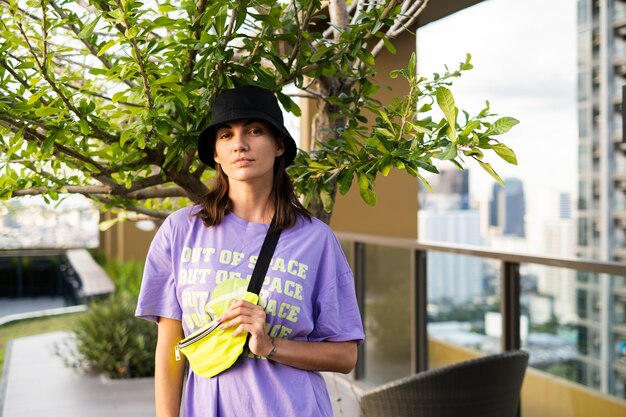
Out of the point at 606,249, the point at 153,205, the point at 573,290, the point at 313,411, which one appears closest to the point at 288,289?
the point at 313,411

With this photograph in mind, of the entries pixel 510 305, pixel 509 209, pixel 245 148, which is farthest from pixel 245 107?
pixel 509 209

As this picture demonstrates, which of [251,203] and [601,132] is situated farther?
[601,132]

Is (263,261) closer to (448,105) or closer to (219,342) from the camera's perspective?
(219,342)

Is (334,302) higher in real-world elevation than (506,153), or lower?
lower

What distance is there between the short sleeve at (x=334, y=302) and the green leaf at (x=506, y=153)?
425mm

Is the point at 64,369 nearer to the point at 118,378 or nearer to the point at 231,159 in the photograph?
the point at 118,378

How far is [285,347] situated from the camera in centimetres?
152

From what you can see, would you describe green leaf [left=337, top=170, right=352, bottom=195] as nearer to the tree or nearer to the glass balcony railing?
the tree

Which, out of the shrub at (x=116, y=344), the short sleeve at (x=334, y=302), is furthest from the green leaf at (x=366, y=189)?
the shrub at (x=116, y=344)

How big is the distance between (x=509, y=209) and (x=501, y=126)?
21.8ft

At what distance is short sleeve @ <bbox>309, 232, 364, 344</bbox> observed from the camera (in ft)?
5.22

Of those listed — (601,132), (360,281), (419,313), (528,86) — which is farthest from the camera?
(528,86)

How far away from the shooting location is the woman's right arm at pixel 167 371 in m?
1.64

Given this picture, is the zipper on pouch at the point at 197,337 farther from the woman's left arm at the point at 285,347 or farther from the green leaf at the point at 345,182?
the green leaf at the point at 345,182
